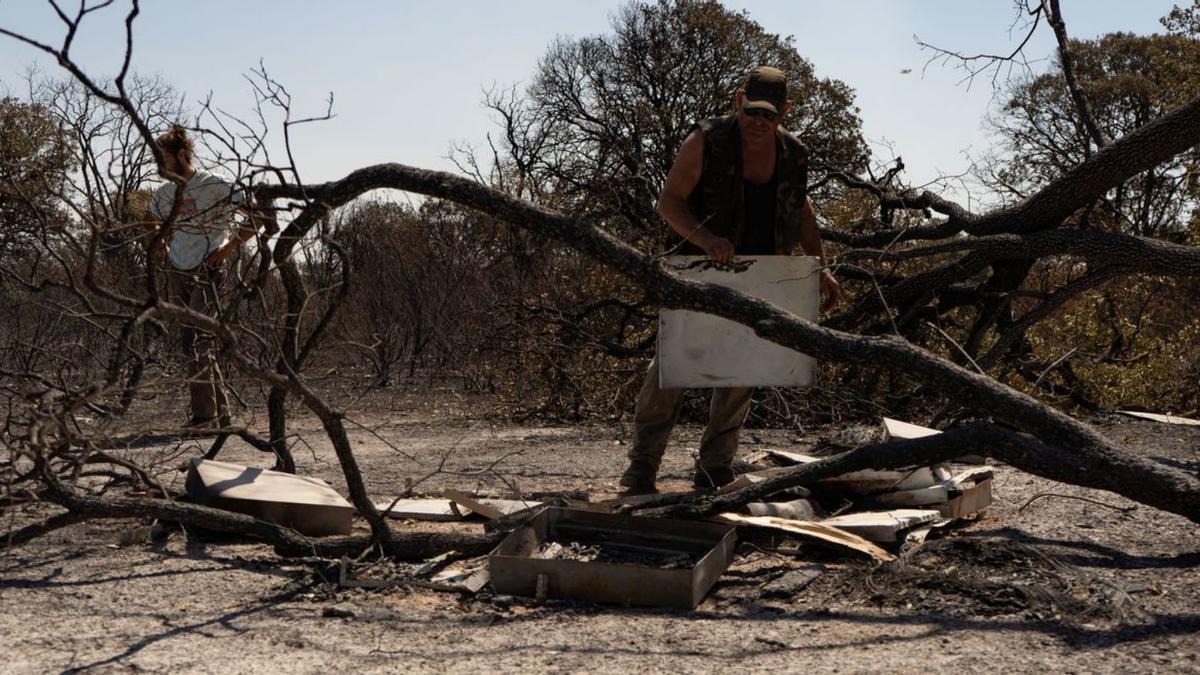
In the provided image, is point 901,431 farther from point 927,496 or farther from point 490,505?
point 490,505

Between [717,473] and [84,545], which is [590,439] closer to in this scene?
[717,473]

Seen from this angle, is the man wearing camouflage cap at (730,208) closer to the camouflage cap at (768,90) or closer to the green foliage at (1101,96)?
the camouflage cap at (768,90)

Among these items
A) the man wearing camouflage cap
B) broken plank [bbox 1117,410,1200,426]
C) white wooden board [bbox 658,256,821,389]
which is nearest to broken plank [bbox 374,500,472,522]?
the man wearing camouflage cap

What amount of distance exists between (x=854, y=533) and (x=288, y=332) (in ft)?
8.16

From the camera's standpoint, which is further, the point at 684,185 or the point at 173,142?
the point at 173,142

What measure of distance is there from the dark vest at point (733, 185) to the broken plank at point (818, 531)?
47.3 inches

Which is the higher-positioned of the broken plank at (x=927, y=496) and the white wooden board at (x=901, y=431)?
the white wooden board at (x=901, y=431)

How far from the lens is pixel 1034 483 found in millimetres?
5562

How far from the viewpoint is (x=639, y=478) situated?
510cm

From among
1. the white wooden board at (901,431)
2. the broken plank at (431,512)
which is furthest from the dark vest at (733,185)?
the broken plank at (431,512)

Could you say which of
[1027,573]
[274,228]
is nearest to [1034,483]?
[1027,573]

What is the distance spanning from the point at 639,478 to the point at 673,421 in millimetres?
291

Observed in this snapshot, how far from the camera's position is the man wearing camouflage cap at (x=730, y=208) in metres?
4.75

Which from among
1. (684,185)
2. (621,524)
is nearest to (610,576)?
(621,524)
